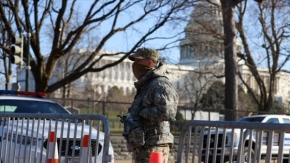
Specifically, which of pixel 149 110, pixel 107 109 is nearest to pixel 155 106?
pixel 149 110

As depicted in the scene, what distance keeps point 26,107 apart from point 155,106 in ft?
17.4

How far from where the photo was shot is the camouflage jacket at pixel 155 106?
6.13m

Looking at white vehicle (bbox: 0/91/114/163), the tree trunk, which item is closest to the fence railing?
the tree trunk

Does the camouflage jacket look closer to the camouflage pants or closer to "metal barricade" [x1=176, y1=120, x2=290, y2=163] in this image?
the camouflage pants

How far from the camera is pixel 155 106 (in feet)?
20.2

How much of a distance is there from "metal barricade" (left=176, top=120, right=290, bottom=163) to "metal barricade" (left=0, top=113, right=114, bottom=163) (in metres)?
1.22

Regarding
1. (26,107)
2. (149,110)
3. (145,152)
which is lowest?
(145,152)

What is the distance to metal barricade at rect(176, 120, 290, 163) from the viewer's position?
16.6 feet

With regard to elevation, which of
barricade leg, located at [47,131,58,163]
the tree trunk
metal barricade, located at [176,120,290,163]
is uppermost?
the tree trunk

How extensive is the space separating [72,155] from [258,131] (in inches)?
119

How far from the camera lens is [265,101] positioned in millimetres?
37938

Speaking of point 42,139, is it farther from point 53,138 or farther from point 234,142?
point 234,142

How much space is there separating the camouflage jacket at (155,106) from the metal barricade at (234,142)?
0.78 feet

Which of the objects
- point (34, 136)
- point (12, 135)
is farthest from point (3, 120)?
point (34, 136)
